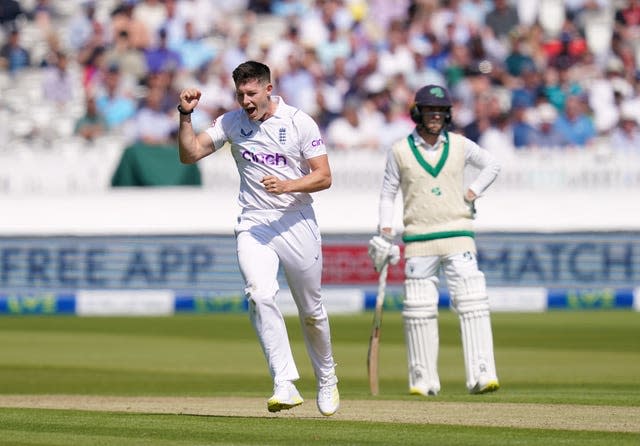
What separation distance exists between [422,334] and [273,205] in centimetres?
243

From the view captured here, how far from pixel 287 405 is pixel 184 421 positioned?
59 centimetres

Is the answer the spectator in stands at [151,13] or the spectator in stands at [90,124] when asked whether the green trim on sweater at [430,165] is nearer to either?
the spectator in stands at [90,124]

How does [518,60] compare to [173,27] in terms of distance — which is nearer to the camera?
[518,60]

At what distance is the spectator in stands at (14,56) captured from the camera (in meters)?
23.3

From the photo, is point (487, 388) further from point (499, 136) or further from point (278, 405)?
point (499, 136)

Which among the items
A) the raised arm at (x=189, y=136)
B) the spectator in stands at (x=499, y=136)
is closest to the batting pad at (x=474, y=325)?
the raised arm at (x=189, y=136)

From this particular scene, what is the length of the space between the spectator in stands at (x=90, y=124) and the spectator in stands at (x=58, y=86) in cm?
106

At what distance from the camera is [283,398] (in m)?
8.46

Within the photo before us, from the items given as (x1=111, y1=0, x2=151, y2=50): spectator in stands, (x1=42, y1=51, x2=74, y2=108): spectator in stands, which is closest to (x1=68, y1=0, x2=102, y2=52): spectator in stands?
(x1=111, y1=0, x2=151, y2=50): spectator in stands

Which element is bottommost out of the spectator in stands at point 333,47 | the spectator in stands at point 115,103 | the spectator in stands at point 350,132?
the spectator in stands at point 350,132

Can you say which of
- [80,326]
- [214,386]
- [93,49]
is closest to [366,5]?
[93,49]

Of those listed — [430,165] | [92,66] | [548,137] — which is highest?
[92,66]

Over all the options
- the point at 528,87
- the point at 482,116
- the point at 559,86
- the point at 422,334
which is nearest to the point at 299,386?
the point at 422,334

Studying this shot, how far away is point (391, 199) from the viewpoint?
10.9 meters
